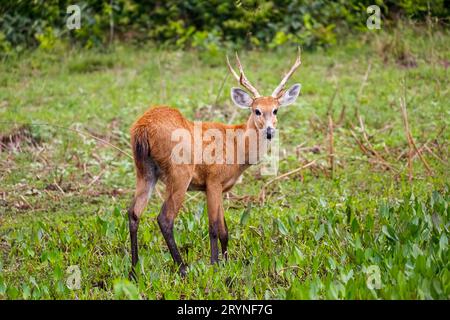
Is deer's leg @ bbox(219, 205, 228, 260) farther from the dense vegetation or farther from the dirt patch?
the dense vegetation

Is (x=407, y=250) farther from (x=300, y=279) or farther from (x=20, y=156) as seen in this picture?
(x=20, y=156)

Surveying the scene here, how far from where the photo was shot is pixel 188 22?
1420cm

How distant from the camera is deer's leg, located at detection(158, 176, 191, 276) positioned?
260 inches

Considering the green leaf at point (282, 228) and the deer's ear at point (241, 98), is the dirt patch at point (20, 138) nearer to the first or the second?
the deer's ear at point (241, 98)

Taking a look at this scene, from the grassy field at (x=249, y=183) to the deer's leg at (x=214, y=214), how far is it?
0.69 feet

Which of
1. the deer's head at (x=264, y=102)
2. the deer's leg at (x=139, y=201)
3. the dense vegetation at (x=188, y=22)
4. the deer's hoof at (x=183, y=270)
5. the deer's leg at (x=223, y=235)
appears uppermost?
the dense vegetation at (x=188, y=22)

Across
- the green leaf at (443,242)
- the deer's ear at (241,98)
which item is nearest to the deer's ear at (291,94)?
the deer's ear at (241,98)

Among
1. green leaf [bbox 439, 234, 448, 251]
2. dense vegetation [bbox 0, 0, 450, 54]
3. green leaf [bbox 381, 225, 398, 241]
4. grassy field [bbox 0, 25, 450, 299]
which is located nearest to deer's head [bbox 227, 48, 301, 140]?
grassy field [bbox 0, 25, 450, 299]

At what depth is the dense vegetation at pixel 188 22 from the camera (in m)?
13.6

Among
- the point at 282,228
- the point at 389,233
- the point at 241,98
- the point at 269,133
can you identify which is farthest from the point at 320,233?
the point at 241,98

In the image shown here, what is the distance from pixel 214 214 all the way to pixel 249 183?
2387 mm

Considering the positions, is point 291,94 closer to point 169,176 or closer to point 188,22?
point 169,176

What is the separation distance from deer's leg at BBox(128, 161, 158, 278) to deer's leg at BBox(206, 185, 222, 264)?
525 millimetres
